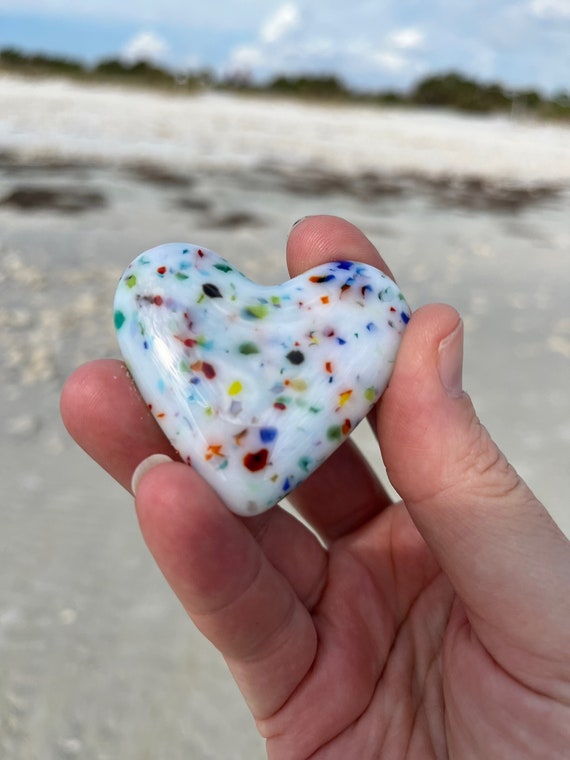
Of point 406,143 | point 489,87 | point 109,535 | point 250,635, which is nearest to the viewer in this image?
point 250,635

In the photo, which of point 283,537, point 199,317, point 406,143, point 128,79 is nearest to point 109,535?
point 283,537

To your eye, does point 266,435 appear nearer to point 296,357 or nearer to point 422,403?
point 296,357

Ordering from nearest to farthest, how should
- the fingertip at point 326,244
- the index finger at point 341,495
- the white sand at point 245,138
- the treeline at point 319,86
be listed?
the fingertip at point 326,244 → the index finger at point 341,495 → the white sand at point 245,138 → the treeline at point 319,86

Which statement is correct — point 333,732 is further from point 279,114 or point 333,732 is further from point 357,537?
point 279,114

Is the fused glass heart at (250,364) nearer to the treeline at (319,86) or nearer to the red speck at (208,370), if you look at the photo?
the red speck at (208,370)

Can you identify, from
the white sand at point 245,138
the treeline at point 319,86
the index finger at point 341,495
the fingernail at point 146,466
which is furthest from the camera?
the treeline at point 319,86

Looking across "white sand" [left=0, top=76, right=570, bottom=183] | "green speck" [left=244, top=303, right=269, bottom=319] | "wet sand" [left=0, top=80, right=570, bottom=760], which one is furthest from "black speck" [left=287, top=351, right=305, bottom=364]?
"white sand" [left=0, top=76, right=570, bottom=183]

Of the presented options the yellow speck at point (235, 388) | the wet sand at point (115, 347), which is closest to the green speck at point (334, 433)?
the yellow speck at point (235, 388)
